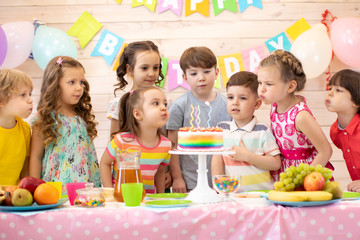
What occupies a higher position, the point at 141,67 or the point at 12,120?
the point at 141,67

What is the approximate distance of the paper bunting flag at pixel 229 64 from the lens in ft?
11.3

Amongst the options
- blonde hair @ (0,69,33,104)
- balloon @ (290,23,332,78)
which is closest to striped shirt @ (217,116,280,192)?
blonde hair @ (0,69,33,104)

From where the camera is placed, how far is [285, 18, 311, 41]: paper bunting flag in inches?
136

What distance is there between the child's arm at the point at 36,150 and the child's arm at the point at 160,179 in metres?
0.52

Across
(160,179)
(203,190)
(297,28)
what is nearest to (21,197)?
(203,190)

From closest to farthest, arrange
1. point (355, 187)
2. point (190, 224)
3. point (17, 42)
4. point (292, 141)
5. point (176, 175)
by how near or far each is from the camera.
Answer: point (190, 224)
point (355, 187)
point (292, 141)
point (176, 175)
point (17, 42)

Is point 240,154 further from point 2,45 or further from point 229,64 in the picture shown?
point 2,45

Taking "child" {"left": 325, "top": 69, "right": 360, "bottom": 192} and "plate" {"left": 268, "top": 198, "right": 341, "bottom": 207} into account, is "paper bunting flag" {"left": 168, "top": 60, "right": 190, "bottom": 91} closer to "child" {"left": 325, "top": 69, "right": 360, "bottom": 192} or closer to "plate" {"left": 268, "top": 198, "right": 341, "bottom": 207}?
"child" {"left": 325, "top": 69, "right": 360, "bottom": 192}

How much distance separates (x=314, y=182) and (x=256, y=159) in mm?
447

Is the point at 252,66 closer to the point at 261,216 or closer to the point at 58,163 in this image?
the point at 58,163

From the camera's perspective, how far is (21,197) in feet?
4.10

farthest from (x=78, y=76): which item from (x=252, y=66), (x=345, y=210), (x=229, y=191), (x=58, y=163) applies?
(x=252, y=66)

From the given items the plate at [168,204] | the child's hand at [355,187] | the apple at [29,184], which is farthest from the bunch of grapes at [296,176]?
the apple at [29,184]

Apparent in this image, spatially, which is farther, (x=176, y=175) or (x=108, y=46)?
(x=108, y=46)
